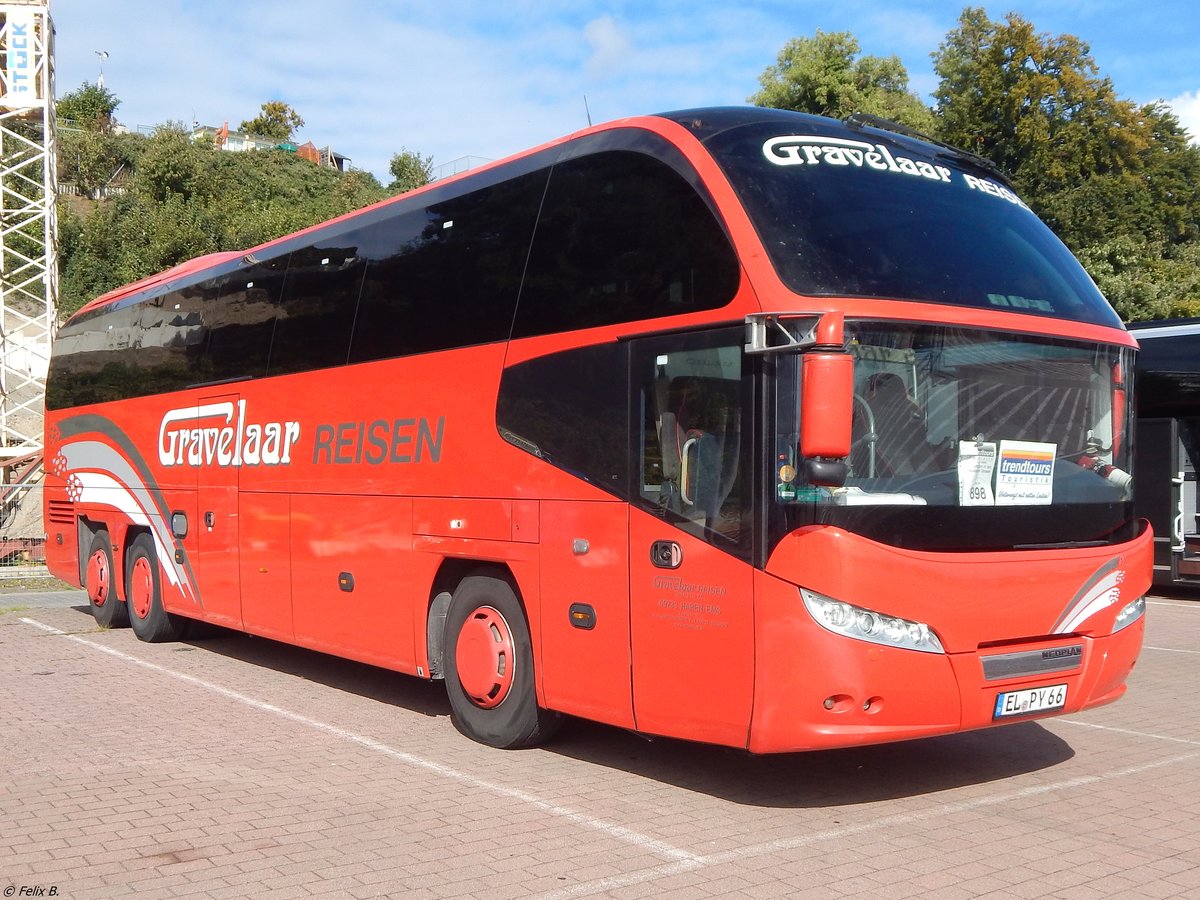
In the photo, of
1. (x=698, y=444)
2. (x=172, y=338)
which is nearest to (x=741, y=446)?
(x=698, y=444)

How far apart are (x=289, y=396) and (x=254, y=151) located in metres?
66.8

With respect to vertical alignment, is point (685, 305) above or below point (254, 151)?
below

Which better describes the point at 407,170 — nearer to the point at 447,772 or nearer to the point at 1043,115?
the point at 1043,115

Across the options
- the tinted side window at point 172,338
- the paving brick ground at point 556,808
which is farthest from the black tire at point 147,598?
the paving brick ground at point 556,808

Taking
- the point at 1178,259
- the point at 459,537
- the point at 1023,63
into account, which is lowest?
the point at 459,537

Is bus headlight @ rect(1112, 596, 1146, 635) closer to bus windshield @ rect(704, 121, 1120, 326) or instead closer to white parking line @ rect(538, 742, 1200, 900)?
white parking line @ rect(538, 742, 1200, 900)

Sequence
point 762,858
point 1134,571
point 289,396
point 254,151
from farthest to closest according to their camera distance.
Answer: point 254,151
point 289,396
point 1134,571
point 762,858

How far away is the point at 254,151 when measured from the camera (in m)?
72.8

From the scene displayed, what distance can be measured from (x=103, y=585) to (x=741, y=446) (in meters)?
10.9

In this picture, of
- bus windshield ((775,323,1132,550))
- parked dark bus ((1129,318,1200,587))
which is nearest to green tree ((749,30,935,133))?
parked dark bus ((1129,318,1200,587))

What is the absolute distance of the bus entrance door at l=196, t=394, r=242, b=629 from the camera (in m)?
11.6

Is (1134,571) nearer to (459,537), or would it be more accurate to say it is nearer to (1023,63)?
(459,537)

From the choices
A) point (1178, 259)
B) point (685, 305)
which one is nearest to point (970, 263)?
point (685, 305)

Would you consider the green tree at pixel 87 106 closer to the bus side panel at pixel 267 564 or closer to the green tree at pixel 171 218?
the green tree at pixel 171 218
